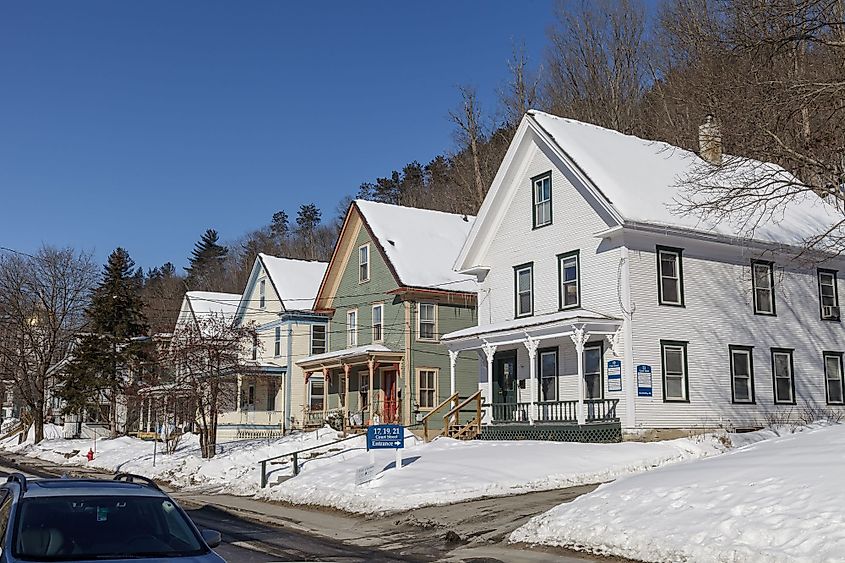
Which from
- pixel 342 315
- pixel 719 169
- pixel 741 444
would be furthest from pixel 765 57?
pixel 342 315

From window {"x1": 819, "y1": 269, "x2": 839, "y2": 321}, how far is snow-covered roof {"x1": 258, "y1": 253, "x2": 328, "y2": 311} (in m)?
24.6

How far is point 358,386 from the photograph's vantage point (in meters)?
40.0

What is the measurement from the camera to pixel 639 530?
12977mm

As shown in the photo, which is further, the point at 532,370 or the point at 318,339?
the point at 318,339

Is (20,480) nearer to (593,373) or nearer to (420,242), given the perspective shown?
(593,373)

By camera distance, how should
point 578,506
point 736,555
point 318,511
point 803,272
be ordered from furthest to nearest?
point 803,272 → point 318,511 → point 578,506 → point 736,555

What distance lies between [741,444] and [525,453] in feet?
22.0

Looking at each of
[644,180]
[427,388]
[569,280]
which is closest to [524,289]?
[569,280]

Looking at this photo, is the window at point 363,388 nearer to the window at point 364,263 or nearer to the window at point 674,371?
the window at point 364,263

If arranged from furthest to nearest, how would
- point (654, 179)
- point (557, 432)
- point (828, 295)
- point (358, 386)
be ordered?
point (358, 386), point (828, 295), point (654, 179), point (557, 432)

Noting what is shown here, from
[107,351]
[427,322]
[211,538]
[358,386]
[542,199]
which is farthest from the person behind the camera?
[107,351]

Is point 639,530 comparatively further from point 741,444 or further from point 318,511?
point 741,444

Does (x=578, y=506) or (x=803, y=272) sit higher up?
(x=803, y=272)

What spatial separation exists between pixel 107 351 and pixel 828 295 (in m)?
40.4
